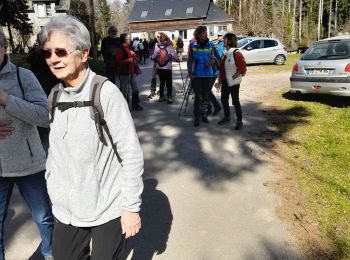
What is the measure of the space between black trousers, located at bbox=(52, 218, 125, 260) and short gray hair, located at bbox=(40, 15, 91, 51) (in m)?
1.00

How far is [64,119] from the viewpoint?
2.10m

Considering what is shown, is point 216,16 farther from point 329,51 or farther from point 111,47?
point 111,47

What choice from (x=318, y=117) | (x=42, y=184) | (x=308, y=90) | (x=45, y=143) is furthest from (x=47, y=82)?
(x=308, y=90)

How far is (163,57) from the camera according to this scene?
975cm

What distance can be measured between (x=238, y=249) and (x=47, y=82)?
265 centimetres

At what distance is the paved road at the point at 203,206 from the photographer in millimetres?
3527

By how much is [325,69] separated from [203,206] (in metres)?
6.66

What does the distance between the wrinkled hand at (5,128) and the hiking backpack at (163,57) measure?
24.4 feet

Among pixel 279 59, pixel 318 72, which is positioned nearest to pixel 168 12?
pixel 279 59

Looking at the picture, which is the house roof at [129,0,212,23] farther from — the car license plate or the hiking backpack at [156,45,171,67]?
the hiking backpack at [156,45,171,67]

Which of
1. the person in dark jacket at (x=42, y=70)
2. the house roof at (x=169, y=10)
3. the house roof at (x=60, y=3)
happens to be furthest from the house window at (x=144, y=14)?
the person in dark jacket at (x=42, y=70)

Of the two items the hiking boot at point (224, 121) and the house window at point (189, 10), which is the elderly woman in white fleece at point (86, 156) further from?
the house window at point (189, 10)

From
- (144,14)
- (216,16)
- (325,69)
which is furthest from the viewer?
(144,14)

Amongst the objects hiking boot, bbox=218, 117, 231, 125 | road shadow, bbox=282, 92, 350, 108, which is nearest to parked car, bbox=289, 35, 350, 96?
road shadow, bbox=282, 92, 350, 108
